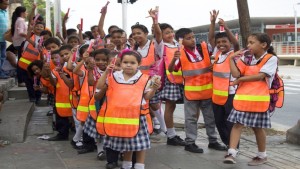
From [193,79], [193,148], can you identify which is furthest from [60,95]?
[193,148]

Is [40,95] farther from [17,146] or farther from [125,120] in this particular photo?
[125,120]

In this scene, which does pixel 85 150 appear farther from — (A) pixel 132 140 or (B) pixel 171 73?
(B) pixel 171 73

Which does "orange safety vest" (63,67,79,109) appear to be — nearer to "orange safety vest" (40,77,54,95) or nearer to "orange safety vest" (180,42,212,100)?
"orange safety vest" (40,77,54,95)

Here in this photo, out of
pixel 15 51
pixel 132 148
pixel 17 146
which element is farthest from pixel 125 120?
pixel 15 51

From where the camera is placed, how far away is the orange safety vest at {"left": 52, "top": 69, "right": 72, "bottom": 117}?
242 inches

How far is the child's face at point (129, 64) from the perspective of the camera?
4.49m

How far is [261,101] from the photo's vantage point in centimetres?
497

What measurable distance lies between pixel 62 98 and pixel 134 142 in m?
2.06

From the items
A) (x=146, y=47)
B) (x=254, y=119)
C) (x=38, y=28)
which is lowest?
(x=254, y=119)

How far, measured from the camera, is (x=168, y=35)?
614 centimetres

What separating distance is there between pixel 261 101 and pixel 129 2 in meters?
5.60

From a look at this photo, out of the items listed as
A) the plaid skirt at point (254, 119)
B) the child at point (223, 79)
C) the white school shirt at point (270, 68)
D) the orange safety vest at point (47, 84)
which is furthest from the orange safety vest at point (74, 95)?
the white school shirt at point (270, 68)

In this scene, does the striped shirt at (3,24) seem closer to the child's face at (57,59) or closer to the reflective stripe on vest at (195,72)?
the child's face at (57,59)

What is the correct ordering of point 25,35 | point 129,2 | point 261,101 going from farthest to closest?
1. point 129,2
2. point 25,35
3. point 261,101
